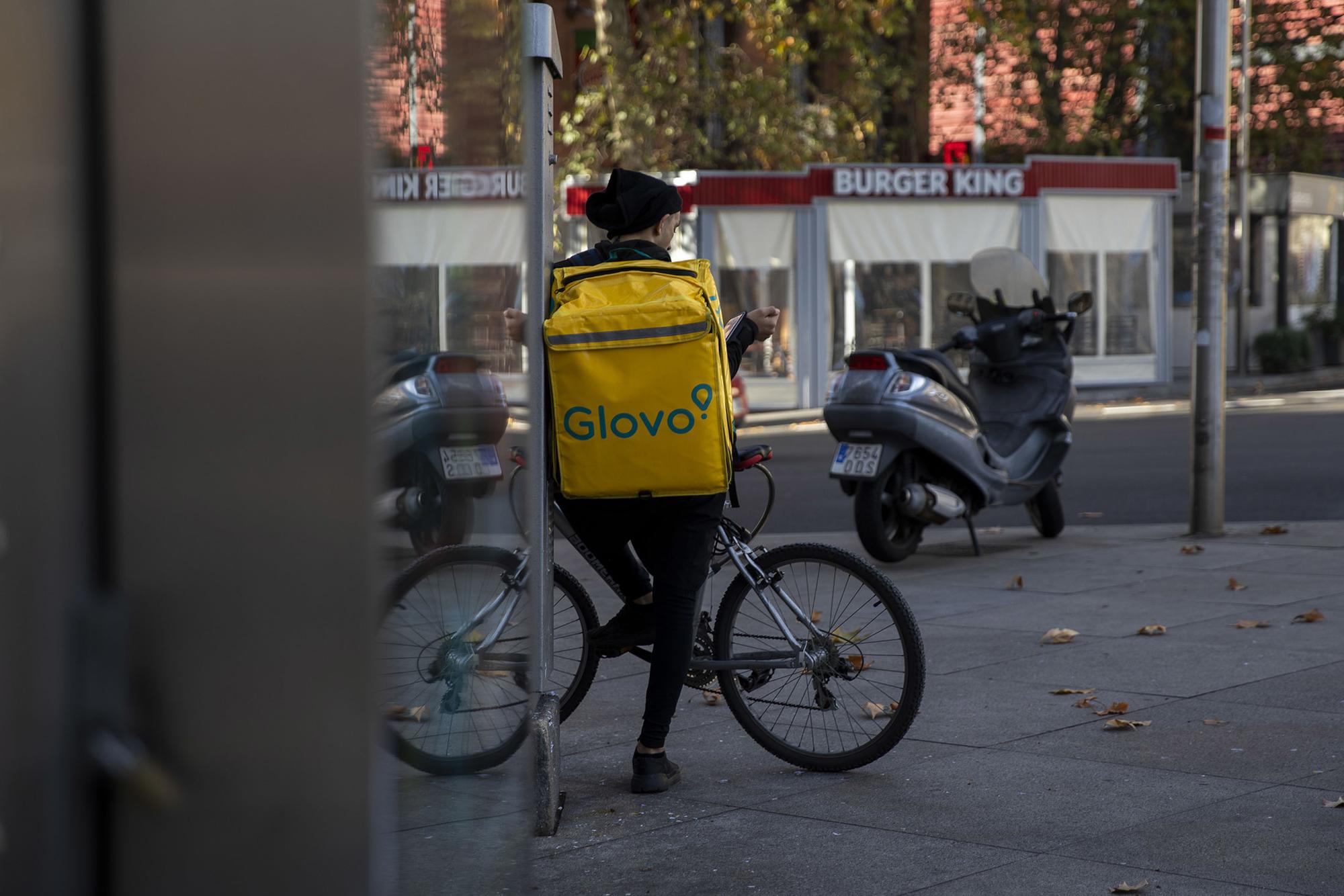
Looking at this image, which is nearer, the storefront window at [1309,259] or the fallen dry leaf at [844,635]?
the fallen dry leaf at [844,635]

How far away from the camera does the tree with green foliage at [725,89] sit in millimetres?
24078

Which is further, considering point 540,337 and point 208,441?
point 540,337

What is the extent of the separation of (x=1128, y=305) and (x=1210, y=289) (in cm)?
1747

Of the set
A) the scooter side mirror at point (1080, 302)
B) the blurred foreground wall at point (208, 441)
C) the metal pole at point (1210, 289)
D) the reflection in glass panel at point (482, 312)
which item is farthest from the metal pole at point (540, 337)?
the metal pole at point (1210, 289)

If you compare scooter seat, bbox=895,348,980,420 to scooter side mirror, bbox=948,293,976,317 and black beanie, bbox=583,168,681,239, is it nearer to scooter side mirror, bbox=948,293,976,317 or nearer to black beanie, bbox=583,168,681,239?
scooter side mirror, bbox=948,293,976,317

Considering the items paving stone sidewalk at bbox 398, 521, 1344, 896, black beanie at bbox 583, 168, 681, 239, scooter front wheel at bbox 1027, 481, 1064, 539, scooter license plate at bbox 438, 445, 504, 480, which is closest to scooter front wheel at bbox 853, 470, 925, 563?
scooter front wheel at bbox 1027, 481, 1064, 539

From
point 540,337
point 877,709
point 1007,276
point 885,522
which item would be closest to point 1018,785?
point 877,709

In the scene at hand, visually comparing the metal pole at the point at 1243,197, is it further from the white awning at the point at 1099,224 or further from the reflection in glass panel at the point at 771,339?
the reflection in glass panel at the point at 771,339

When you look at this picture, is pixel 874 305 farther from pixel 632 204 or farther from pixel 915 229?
pixel 632 204

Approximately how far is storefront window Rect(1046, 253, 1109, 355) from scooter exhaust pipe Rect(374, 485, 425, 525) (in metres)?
25.3

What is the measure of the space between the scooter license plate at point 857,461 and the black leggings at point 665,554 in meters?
4.01

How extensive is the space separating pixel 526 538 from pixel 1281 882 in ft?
6.69

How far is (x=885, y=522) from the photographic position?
8.63m

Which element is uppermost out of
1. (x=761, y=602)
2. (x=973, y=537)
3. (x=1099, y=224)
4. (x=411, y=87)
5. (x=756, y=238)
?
(x=1099, y=224)
